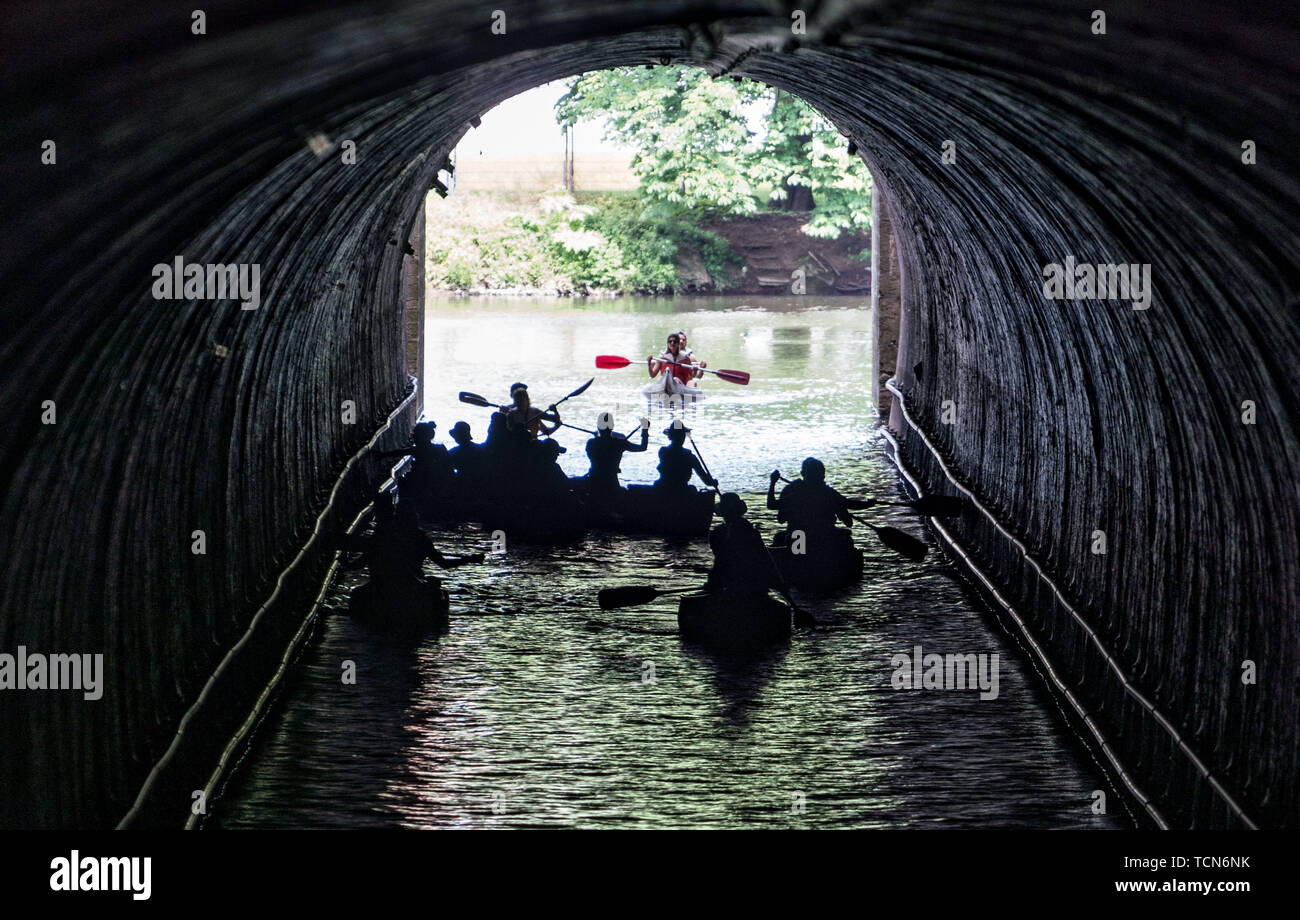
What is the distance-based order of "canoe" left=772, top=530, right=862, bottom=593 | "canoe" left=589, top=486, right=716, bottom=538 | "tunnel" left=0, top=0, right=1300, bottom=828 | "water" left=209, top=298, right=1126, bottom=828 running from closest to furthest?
"tunnel" left=0, top=0, right=1300, bottom=828
"water" left=209, top=298, right=1126, bottom=828
"canoe" left=772, top=530, right=862, bottom=593
"canoe" left=589, top=486, right=716, bottom=538

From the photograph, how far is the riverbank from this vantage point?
197ft

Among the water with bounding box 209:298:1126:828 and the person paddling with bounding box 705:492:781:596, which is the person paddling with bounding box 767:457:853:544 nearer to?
the water with bounding box 209:298:1126:828

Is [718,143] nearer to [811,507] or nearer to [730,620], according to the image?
[811,507]

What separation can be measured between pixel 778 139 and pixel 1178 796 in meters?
51.0

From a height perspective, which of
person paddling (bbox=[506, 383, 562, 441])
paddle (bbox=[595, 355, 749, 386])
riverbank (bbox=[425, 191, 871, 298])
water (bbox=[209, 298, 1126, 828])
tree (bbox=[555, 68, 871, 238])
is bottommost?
water (bbox=[209, 298, 1126, 828])

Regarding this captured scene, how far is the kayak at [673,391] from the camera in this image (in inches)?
1128

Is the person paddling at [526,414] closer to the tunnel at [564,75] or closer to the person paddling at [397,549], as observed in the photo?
the tunnel at [564,75]

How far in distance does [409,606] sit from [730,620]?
2.80 m

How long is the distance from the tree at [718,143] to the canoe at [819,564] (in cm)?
4292

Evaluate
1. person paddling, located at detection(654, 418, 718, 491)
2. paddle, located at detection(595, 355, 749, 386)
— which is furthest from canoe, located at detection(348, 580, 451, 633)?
paddle, located at detection(595, 355, 749, 386)

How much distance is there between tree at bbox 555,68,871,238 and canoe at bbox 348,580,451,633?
147 feet

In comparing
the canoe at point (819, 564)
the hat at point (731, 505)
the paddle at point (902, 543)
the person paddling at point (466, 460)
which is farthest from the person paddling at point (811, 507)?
the person paddling at point (466, 460)
